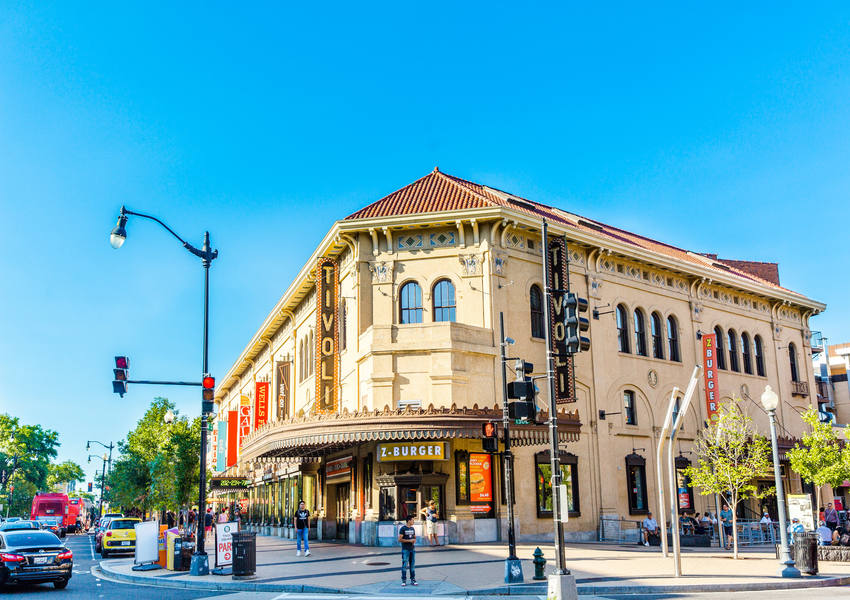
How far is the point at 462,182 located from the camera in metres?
35.2

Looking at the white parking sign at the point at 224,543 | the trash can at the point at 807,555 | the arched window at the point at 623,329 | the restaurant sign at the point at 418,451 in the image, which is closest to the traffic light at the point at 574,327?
the trash can at the point at 807,555

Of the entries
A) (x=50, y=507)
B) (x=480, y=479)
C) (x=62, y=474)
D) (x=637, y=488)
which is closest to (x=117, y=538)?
(x=480, y=479)

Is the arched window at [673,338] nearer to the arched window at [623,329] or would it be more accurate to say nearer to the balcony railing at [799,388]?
the arched window at [623,329]

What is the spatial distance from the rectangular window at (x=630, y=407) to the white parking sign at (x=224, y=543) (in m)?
18.4

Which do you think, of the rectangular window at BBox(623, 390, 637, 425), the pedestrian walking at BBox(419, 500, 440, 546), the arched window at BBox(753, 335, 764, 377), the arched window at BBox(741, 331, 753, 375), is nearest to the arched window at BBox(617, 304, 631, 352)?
the rectangular window at BBox(623, 390, 637, 425)

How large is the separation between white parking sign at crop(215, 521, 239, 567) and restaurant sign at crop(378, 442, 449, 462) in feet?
21.8

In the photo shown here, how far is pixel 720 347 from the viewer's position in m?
37.3

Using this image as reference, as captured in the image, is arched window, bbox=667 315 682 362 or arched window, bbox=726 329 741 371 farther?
arched window, bbox=726 329 741 371

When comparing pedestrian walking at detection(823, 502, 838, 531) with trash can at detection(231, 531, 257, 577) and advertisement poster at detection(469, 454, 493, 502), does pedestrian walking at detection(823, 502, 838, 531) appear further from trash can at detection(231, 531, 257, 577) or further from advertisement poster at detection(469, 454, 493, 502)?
trash can at detection(231, 531, 257, 577)

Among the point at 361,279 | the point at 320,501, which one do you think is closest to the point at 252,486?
the point at 320,501

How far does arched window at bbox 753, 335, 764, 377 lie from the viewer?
39.6 metres

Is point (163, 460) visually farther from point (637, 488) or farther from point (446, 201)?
point (637, 488)

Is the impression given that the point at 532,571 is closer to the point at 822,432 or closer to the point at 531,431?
the point at 531,431

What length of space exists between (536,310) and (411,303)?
5.08 m
